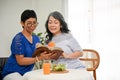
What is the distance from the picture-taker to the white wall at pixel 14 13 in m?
4.46

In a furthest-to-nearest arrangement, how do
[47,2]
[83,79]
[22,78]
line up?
[47,2], [22,78], [83,79]

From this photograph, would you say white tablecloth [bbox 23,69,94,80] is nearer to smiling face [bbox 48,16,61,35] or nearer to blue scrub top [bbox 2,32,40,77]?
blue scrub top [bbox 2,32,40,77]

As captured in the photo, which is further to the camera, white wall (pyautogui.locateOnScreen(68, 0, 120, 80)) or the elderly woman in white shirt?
white wall (pyautogui.locateOnScreen(68, 0, 120, 80))

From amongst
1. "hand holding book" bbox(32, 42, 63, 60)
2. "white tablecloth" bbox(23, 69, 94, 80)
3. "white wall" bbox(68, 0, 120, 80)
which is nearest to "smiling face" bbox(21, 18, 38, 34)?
"hand holding book" bbox(32, 42, 63, 60)

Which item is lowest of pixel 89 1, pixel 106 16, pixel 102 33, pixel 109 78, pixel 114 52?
pixel 109 78

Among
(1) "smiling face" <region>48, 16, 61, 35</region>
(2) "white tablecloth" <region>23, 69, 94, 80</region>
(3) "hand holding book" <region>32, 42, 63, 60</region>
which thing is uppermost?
(1) "smiling face" <region>48, 16, 61, 35</region>

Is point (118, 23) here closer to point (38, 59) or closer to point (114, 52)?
point (114, 52)

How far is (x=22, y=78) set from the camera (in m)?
2.37

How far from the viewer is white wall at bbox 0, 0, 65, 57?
446 centimetres

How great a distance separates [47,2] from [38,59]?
231 cm

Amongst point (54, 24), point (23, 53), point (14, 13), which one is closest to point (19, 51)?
point (23, 53)

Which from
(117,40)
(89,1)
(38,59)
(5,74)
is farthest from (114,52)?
(5,74)

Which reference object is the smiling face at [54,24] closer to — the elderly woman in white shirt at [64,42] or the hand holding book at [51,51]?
the elderly woman in white shirt at [64,42]

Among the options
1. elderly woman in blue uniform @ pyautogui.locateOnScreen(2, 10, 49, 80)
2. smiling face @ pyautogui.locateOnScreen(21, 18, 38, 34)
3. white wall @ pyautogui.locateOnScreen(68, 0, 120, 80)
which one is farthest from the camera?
white wall @ pyautogui.locateOnScreen(68, 0, 120, 80)
